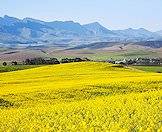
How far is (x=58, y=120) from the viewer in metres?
15.1

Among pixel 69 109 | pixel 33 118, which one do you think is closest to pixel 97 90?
pixel 69 109

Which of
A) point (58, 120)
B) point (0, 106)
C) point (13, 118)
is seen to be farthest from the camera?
point (0, 106)

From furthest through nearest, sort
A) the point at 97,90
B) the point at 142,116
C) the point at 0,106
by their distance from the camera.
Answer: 1. the point at 97,90
2. the point at 0,106
3. the point at 142,116

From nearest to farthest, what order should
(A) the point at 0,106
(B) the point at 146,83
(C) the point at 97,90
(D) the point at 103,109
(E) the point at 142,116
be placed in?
(E) the point at 142,116 < (D) the point at 103,109 < (A) the point at 0,106 < (C) the point at 97,90 < (B) the point at 146,83

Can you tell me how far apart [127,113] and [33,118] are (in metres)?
3.32

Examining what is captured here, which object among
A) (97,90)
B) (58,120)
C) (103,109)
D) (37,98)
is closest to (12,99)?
(37,98)

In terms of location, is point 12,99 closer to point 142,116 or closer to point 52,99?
point 52,99

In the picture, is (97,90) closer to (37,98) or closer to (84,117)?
(37,98)

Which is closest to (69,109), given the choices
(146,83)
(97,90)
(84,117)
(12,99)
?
(84,117)

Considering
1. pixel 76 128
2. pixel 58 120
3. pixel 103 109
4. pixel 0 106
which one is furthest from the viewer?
pixel 0 106

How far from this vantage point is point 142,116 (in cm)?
1392

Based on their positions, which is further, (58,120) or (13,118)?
(13,118)

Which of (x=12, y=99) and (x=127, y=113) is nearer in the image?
(x=127, y=113)

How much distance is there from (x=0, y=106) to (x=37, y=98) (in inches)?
110
